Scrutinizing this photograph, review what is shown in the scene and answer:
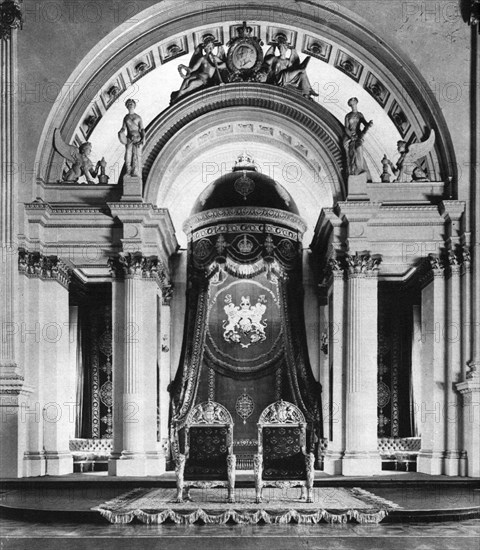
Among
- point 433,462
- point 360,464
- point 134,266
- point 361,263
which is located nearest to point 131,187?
point 134,266

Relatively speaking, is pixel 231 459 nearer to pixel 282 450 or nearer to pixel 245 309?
pixel 282 450

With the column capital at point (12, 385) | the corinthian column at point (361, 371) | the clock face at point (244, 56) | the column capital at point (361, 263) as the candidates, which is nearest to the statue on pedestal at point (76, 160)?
the clock face at point (244, 56)

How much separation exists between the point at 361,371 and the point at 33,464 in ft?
16.0

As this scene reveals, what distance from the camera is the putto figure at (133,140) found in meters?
11.9

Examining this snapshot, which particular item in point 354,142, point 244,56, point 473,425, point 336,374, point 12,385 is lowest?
point 473,425

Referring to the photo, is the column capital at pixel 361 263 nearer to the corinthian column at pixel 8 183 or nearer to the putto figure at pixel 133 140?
the putto figure at pixel 133 140

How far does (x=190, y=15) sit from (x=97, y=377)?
6.31 meters

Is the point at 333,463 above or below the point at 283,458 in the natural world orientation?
below

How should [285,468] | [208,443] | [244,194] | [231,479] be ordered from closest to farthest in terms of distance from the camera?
[231,479] → [285,468] → [208,443] → [244,194]

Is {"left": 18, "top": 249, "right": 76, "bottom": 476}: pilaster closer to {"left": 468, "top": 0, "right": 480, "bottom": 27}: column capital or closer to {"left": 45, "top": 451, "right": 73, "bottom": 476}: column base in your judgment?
{"left": 45, "top": 451, "right": 73, "bottom": 476}: column base

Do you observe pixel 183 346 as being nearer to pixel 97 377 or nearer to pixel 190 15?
pixel 97 377

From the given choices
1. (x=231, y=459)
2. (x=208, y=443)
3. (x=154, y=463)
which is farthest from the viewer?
(x=154, y=463)

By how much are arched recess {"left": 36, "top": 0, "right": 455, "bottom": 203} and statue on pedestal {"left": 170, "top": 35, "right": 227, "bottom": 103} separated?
371 mm

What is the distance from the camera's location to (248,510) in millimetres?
8148
